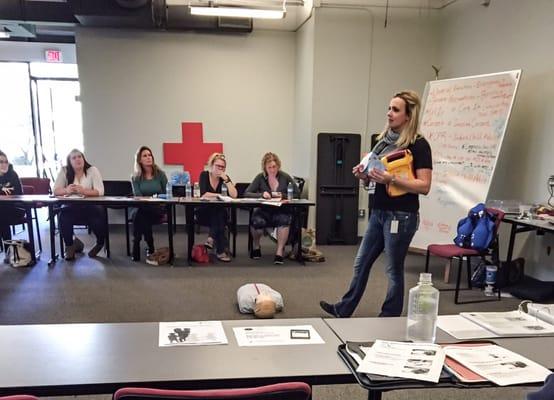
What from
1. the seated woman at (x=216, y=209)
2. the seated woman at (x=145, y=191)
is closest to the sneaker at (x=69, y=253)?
the seated woman at (x=145, y=191)

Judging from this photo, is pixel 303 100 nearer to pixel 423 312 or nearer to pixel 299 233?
pixel 299 233

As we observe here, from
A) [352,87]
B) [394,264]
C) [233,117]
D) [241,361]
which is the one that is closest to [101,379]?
[241,361]

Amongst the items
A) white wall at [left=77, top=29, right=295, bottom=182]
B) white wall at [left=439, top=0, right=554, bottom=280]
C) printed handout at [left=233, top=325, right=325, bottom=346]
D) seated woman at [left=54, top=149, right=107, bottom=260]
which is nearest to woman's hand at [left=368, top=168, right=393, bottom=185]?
printed handout at [left=233, top=325, right=325, bottom=346]

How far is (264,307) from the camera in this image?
121 inches

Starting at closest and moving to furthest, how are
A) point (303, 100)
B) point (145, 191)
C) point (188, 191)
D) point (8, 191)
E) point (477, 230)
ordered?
point (477, 230)
point (8, 191)
point (145, 191)
point (188, 191)
point (303, 100)

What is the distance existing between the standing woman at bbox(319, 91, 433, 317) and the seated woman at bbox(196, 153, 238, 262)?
2347 millimetres

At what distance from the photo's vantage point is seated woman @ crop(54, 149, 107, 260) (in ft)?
15.0

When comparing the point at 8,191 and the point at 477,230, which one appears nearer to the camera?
the point at 477,230

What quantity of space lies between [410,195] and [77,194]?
3.55 m

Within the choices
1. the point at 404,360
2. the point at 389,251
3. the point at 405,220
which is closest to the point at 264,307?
the point at 389,251

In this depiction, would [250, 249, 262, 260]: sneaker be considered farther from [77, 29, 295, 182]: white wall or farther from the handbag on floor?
the handbag on floor

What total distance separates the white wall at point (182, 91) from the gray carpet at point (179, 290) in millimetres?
1975

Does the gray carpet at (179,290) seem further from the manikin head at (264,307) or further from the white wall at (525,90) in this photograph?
the white wall at (525,90)

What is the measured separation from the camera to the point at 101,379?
1039 mm
